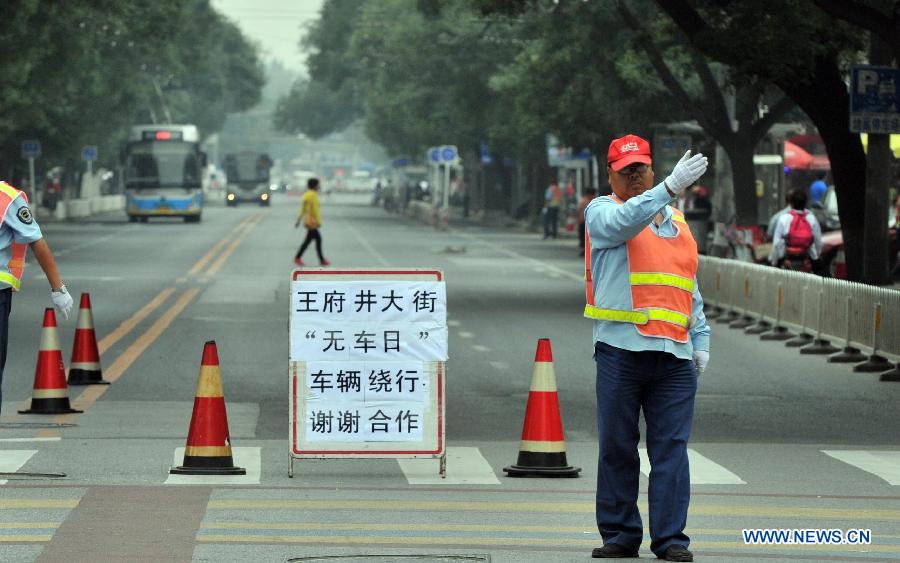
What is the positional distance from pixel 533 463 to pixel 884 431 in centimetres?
390

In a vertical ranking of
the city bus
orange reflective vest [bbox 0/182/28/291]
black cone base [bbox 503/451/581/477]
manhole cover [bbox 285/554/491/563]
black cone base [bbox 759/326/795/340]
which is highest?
orange reflective vest [bbox 0/182/28/291]

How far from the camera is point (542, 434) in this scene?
11.5m

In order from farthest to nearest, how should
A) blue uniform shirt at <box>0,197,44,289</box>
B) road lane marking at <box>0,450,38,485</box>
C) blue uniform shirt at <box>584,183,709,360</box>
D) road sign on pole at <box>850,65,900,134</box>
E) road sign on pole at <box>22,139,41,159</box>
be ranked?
road sign on pole at <box>22,139,41,159</box>
road sign on pole at <box>850,65,900,134</box>
road lane marking at <box>0,450,38,485</box>
blue uniform shirt at <box>0,197,44,289</box>
blue uniform shirt at <box>584,183,709,360</box>

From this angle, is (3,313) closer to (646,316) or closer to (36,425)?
(36,425)

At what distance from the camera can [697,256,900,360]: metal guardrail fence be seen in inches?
745

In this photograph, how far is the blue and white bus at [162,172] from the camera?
70.4 meters

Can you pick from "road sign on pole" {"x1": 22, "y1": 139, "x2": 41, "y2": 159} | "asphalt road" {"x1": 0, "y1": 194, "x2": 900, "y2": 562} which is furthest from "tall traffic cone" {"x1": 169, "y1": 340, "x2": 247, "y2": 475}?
"road sign on pole" {"x1": 22, "y1": 139, "x2": 41, "y2": 159}

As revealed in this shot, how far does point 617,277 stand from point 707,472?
3569 millimetres

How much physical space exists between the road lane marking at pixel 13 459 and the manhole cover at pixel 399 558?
2.90 meters

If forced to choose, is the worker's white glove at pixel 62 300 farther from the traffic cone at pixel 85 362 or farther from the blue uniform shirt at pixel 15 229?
the traffic cone at pixel 85 362

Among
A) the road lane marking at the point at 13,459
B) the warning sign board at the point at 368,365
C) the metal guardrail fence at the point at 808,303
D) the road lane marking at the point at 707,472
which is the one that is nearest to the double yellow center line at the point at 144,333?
the road lane marking at the point at 13,459

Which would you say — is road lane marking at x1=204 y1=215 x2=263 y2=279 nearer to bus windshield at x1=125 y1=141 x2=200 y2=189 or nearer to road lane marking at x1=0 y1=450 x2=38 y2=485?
bus windshield at x1=125 y1=141 x2=200 y2=189

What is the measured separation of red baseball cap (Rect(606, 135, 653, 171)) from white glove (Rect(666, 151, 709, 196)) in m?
0.37

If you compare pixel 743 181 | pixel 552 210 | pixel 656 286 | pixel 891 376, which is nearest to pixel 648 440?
pixel 656 286
